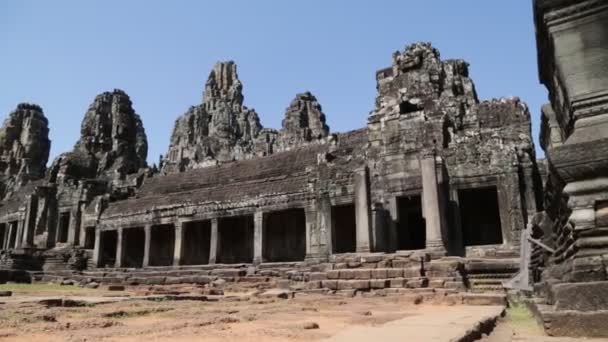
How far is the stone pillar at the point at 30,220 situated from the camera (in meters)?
34.1

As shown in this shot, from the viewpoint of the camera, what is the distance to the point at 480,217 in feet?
70.0

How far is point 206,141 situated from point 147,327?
200 ft

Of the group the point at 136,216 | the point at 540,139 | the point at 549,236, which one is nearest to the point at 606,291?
the point at 549,236

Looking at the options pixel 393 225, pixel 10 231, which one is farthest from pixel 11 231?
pixel 393 225

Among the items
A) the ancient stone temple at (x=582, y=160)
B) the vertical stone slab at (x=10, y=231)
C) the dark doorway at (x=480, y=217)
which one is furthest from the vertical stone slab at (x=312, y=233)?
the vertical stone slab at (x=10, y=231)

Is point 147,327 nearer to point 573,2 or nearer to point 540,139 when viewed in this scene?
point 573,2

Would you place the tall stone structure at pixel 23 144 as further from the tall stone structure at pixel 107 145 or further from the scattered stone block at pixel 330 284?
the scattered stone block at pixel 330 284

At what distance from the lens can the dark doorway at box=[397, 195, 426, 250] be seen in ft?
65.7

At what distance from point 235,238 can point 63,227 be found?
637 inches

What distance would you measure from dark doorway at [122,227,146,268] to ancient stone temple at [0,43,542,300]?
9 centimetres

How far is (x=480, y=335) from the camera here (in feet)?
16.7

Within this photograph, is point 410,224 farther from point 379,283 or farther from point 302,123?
point 302,123

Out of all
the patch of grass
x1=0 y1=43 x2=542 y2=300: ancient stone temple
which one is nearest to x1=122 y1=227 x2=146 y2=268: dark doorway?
x1=0 y1=43 x2=542 y2=300: ancient stone temple

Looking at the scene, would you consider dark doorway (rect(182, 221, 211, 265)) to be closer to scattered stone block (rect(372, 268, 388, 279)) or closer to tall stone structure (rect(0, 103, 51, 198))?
scattered stone block (rect(372, 268, 388, 279))
